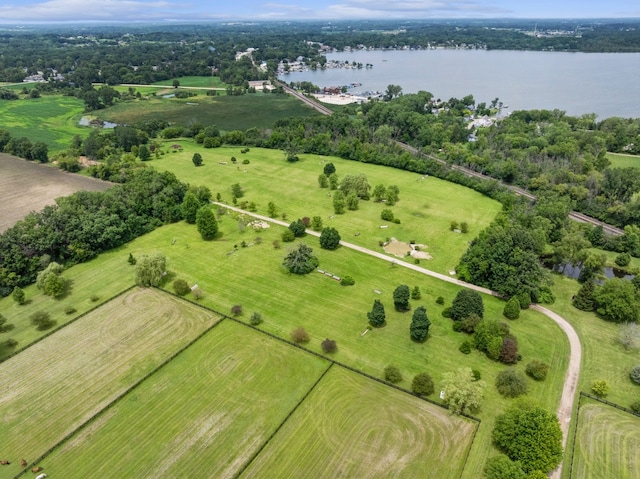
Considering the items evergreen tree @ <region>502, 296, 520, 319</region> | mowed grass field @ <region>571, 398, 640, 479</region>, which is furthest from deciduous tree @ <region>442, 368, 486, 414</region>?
evergreen tree @ <region>502, 296, 520, 319</region>

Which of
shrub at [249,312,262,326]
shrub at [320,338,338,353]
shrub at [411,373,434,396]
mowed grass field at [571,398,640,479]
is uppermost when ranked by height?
shrub at [411,373,434,396]

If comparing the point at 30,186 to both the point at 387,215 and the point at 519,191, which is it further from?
the point at 519,191

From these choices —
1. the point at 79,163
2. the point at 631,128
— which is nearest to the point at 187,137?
the point at 79,163

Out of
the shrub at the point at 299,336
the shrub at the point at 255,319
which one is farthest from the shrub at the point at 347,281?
the shrub at the point at 255,319

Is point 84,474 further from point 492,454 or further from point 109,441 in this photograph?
point 492,454

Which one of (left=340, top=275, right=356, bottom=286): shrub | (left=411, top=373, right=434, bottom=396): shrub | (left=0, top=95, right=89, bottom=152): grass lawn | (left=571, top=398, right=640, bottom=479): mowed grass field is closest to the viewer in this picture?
(left=571, top=398, right=640, bottom=479): mowed grass field

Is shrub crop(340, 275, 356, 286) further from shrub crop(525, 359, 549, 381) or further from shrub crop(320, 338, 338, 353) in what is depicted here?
shrub crop(525, 359, 549, 381)

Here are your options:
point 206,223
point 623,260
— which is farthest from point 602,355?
point 206,223

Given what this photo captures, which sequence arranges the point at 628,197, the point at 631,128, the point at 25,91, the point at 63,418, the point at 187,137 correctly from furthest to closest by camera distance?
1. the point at 25,91
2. the point at 187,137
3. the point at 631,128
4. the point at 628,197
5. the point at 63,418
